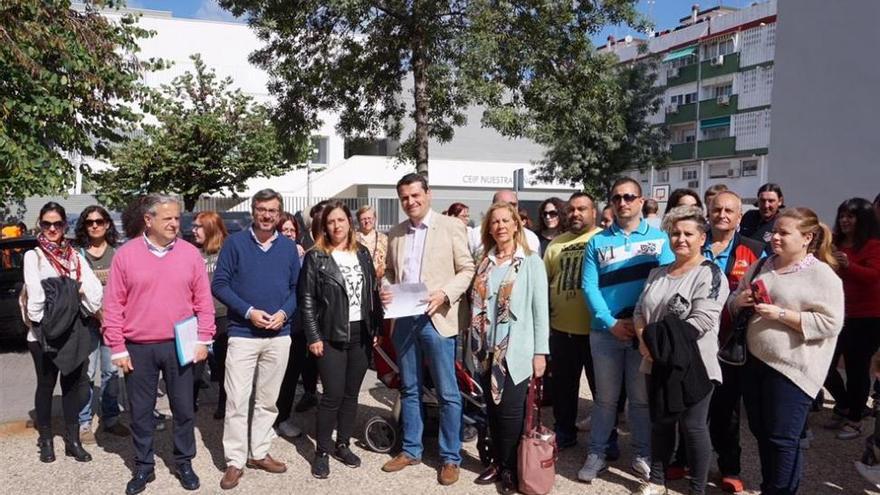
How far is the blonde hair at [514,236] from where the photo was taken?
438 cm

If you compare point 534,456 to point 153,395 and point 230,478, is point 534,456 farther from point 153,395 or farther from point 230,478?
point 153,395

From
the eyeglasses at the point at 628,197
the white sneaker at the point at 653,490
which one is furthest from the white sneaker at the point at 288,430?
the eyeglasses at the point at 628,197

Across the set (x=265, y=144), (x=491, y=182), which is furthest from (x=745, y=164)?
(x=265, y=144)

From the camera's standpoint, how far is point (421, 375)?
476cm

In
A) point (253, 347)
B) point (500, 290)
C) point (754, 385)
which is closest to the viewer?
point (754, 385)

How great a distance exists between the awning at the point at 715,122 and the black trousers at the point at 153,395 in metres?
45.6

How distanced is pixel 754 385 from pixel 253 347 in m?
3.10

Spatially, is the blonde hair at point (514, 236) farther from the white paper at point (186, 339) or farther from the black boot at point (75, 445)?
the black boot at point (75, 445)

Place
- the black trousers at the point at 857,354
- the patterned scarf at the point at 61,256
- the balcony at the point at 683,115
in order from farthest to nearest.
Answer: the balcony at the point at 683,115
the black trousers at the point at 857,354
the patterned scarf at the point at 61,256

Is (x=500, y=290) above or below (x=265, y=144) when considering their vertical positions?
below

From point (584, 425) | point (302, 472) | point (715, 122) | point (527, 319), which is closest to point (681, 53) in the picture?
point (715, 122)

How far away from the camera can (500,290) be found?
4289mm

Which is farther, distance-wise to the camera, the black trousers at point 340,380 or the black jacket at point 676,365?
the black trousers at point 340,380

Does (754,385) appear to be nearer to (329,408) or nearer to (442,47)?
(329,408)
